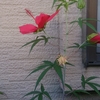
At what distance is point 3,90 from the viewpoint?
219 centimetres

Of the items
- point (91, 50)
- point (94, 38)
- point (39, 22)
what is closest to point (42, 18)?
point (39, 22)

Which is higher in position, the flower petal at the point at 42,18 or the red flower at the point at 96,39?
the flower petal at the point at 42,18

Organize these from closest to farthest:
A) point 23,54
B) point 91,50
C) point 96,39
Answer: point 96,39, point 91,50, point 23,54

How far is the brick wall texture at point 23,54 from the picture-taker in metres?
2.04

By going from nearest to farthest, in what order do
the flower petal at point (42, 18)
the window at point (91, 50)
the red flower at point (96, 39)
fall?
the flower petal at point (42, 18) < the red flower at point (96, 39) < the window at point (91, 50)

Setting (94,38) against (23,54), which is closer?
(94,38)

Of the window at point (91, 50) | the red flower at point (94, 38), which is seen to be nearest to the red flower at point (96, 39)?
the red flower at point (94, 38)

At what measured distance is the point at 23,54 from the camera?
2143mm

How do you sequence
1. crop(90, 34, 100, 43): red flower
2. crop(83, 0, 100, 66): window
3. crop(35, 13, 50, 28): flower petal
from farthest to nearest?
crop(83, 0, 100, 66): window, crop(90, 34, 100, 43): red flower, crop(35, 13, 50, 28): flower petal

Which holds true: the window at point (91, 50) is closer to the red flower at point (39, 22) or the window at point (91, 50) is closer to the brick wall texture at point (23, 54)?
the brick wall texture at point (23, 54)

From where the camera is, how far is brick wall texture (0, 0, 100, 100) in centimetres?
204

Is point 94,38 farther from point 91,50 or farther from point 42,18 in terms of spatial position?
point 91,50

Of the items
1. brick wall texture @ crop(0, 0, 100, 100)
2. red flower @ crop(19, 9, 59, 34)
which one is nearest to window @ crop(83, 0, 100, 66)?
brick wall texture @ crop(0, 0, 100, 100)

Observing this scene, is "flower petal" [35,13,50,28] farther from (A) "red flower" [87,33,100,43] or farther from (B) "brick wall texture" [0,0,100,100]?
(B) "brick wall texture" [0,0,100,100]
